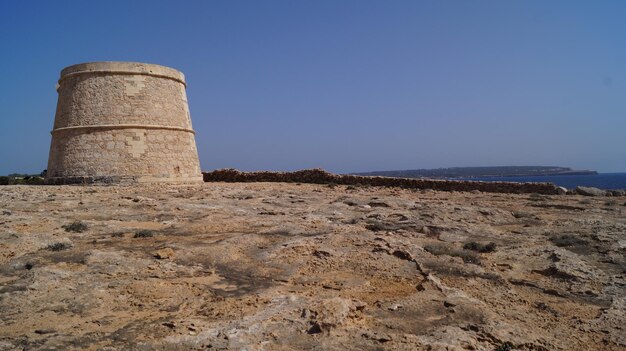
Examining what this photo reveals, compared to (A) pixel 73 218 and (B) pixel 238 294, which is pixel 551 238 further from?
(A) pixel 73 218

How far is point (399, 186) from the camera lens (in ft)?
57.2

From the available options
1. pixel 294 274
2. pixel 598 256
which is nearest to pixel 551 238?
pixel 598 256

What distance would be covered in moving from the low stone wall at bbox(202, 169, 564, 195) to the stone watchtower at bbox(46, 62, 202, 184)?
5.60 meters

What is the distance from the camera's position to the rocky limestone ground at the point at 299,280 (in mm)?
3602

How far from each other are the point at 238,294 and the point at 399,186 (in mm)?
13655

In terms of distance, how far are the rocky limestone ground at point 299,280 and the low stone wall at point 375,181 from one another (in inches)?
266

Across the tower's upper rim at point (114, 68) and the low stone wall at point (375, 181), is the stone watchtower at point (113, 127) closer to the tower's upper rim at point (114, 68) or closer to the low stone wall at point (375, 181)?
the tower's upper rim at point (114, 68)

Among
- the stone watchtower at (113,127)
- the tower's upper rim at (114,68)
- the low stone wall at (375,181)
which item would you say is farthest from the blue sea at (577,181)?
the tower's upper rim at (114,68)

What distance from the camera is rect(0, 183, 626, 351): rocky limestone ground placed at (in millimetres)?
3602

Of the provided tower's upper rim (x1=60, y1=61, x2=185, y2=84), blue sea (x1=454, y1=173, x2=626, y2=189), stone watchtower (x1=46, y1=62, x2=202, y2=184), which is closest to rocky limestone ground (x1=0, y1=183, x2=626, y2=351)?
stone watchtower (x1=46, y1=62, x2=202, y2=184)

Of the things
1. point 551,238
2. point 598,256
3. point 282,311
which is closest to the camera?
point 282,311

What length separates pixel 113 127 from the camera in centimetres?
1364

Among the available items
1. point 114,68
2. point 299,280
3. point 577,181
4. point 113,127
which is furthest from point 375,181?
point 577,181

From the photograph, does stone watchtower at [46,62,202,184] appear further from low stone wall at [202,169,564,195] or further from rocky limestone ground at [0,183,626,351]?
low stone wall at [202,169,564,195]
